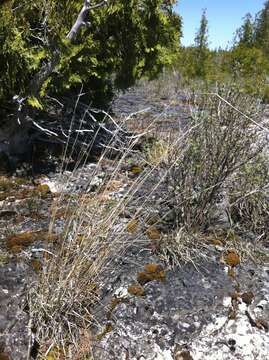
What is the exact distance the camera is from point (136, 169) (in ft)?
14.8

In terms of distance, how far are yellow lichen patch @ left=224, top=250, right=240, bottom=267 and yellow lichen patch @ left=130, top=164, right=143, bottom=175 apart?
1.50 metres

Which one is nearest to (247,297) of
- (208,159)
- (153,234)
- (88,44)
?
(153,234)

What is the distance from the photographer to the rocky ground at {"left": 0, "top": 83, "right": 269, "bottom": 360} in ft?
8.19

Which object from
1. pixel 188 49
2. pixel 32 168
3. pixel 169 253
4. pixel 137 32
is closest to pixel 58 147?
pixel 32 168

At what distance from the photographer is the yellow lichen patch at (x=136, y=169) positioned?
449cm

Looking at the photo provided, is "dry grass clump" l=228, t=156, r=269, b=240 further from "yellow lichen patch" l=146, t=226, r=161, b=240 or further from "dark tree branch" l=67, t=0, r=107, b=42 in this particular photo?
"dark tree branch" l=67, t=0, r=107, b=42

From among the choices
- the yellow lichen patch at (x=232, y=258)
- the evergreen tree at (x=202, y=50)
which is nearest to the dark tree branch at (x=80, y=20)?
the yellow lichen patch at (x=232, y=258)

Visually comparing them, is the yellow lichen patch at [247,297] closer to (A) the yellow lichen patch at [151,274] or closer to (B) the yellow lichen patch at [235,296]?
(B) the yellow lichen patch at [235,296]

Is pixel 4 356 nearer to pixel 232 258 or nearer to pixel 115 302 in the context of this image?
pixel 115 302

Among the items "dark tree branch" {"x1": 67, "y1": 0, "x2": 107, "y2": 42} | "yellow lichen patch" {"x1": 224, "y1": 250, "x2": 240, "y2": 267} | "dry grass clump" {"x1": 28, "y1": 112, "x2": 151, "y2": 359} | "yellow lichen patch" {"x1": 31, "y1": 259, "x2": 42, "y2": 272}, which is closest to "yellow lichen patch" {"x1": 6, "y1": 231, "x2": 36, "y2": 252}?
"yellow lichen patch" {"x1": 31, "y1": 259, "x2": 42, "y2": 272}

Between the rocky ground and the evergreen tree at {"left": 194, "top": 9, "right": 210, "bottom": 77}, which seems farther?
the evergreen tree at {"left": 194, "top": 9, "right": 210, "bottom": 77}

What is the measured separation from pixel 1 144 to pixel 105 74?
4.16 ft

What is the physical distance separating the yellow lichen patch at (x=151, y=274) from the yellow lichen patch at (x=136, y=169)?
1578 mm

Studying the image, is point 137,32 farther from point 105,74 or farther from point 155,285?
point 155,285
